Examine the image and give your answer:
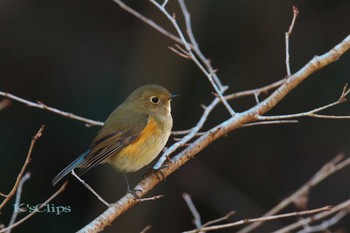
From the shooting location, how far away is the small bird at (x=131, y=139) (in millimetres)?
4797

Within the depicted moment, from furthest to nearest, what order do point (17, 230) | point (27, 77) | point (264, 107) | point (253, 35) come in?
point (253, 35)
point (27, 77)
point (17, 230)
point (264, 107)

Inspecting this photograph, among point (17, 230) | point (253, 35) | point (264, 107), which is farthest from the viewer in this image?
point (253, 35)

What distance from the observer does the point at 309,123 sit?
8.02 m

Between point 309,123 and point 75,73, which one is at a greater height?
point 75,73

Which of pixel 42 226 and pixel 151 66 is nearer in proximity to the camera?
pixel 42 226

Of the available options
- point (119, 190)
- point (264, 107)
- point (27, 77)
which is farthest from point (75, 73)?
point (264, 107)

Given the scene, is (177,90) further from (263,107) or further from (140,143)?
Answer: (263,107)

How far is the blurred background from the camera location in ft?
24.1

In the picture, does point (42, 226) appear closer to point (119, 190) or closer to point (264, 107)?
point (119, 190)

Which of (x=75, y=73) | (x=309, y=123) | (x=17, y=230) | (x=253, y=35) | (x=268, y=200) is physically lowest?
(x=268, y=200)

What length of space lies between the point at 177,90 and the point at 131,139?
9.66 feet

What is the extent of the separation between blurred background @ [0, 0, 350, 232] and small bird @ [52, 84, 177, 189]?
2.30 m

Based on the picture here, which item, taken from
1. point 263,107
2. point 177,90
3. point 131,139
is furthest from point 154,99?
point 177,90

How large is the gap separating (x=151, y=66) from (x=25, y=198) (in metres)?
2.38
